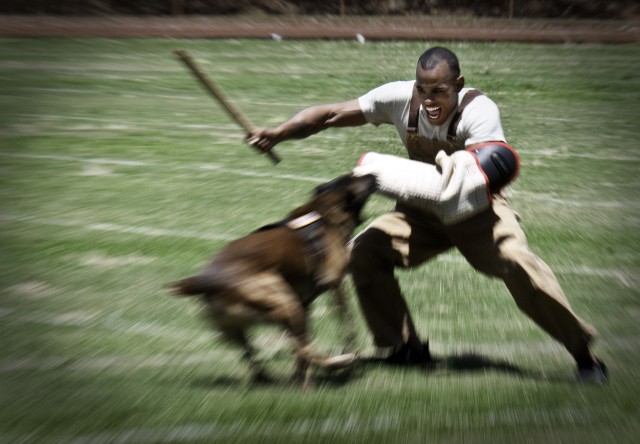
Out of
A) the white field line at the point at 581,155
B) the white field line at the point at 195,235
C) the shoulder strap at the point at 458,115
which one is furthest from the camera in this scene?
the white field line at the point at 581,155

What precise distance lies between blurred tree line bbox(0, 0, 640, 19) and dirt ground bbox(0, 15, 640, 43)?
54cm

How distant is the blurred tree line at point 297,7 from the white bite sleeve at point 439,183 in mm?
18478

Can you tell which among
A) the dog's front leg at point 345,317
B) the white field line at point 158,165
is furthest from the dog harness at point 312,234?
the white field line at point 158,165

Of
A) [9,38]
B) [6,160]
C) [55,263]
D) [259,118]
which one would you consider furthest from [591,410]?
[9,38]

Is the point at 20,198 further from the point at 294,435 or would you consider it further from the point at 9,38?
the point at 9,38

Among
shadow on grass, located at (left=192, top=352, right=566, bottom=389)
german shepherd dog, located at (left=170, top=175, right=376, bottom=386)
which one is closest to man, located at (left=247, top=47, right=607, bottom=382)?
shadow on grass, located at (left=192, top=352, right=566, bottom=389)

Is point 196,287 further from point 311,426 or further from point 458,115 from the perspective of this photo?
point 458,115

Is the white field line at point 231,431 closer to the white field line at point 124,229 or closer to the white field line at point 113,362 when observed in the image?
the white field line at point 113,362

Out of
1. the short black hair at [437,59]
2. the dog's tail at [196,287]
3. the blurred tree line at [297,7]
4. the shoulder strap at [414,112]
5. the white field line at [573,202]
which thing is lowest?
the blurred tree line at [297,7]

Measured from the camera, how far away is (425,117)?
528 centimetres

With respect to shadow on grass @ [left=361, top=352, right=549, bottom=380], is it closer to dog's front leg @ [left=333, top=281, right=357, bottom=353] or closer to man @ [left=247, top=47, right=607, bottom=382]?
man @ [left=247, top=47, right=607, bottom=382]

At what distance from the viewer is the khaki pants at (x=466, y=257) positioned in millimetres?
5109

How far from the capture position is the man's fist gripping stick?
4879 mm

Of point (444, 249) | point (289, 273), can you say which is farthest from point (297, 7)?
point (289, 273)
